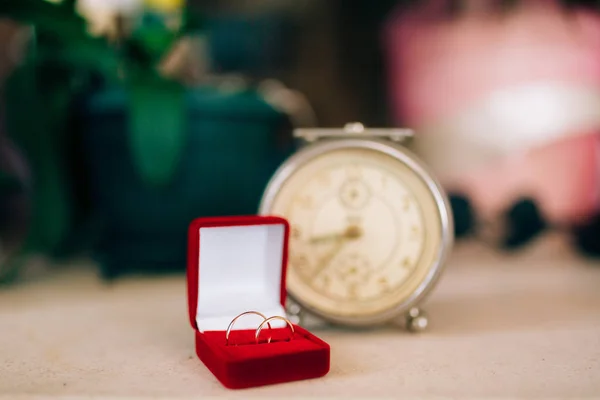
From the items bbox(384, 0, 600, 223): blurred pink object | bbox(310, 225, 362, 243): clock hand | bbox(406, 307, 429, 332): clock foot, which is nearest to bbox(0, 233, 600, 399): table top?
bbox(406, 307, 429, 332): clock foot

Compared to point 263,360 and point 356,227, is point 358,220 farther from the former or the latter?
point 263,360

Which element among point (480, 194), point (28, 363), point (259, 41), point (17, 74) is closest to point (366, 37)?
point (259, 41)

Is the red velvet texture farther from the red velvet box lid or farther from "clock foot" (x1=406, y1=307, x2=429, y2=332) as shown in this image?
"clock foot" (x1=406, y1=307, x2=429, y2=332)

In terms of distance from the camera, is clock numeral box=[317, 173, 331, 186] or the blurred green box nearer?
clock numeral box=[317, 173, 331, 186]

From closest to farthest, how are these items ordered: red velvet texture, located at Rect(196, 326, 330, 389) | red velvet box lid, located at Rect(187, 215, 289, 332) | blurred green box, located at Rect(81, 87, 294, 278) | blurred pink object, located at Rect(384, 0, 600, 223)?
red velvet texture, located at Rect(196, 326, 330, 389) → red velvet box lid, located at Rect(187, 215, 289, 332) → blurred green box, located at Rect(81, 87, 294, 278) → blurred pink object, located at Rect(384, 0, 600, 223)

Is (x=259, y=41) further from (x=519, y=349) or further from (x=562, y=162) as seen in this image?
(x=519, y=349)

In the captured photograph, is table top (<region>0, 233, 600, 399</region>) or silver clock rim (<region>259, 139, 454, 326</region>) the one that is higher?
silver clock rim (<region>259, 139, 454, 326</region>)

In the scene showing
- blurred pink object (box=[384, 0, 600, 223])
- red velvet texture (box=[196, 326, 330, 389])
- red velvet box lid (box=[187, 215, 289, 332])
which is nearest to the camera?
red velvet texture (box=[196, 326, 330, 389])

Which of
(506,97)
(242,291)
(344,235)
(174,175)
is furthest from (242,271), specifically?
(506,97)

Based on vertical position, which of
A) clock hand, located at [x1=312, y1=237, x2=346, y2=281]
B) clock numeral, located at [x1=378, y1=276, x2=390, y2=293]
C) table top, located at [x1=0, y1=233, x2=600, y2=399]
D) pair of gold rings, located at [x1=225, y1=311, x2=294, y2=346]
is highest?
clock hand, located at [x1=312, y1=237, x2=346, y2=281]
